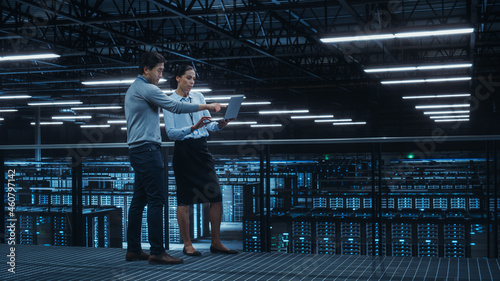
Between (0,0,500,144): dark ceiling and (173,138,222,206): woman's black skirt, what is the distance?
578 cm

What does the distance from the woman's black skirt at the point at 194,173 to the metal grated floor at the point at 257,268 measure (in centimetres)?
43

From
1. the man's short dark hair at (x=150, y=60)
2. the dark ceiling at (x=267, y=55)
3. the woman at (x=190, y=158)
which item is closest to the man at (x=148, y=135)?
the man's short dark hair at (x=150, y=60)

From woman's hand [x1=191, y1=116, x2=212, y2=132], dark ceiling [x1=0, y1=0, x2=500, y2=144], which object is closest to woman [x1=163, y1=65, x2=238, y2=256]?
woman's hand [x1=191, y1=116, x2=212, y2=132]

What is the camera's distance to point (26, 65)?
18.6 meters

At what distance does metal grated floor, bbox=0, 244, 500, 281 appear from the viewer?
9.69 ft

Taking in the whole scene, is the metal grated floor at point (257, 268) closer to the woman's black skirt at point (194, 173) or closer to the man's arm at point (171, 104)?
the woman's black skirt at point (194, 173)

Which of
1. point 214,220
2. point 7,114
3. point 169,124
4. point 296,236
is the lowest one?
point 296,236

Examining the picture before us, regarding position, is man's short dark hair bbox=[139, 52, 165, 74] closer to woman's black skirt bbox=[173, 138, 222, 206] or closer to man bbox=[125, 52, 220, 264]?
Answer: man bbox=[125, 52, 220, 264]

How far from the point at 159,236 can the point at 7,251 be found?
1.52m

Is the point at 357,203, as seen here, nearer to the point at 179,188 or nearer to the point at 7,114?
the point at 179,188

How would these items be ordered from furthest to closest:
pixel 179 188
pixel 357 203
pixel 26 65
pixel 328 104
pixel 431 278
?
pixel 328 104 < pixel 26 65 < pixel 357 203 < pixel 179 188 < pixel 431 278

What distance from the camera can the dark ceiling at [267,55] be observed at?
1166 centimetres

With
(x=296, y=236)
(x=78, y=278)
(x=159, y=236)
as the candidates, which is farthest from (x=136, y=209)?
(x=296, y=236)

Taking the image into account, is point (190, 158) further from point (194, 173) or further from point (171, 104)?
point (171, 104)
